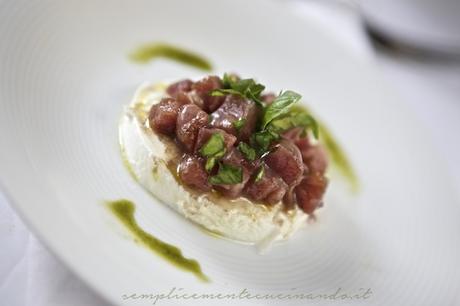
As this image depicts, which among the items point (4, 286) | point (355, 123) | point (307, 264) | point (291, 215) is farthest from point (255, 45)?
point (4, 286)

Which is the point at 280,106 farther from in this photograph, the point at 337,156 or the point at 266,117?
the point at 337,156

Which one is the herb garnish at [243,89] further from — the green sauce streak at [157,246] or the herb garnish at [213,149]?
the green sauce streak at [157,246]

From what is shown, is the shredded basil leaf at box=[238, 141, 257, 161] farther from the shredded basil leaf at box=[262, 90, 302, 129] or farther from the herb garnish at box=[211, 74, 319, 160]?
the shredded basil leaf at box=[262, 90, 302, 129]

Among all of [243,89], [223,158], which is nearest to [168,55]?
[243,89]

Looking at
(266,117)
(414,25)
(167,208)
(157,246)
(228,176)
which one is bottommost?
(157,246)

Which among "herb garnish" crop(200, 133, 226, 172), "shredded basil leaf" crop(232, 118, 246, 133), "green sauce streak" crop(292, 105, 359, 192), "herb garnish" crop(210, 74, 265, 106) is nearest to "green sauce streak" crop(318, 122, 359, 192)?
"green sauce streak" crop(292, 105, 359, 192)

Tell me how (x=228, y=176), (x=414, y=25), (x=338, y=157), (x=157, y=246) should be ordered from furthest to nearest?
(x=414, y=25), (x=338, y=157), (x=228, y=176), (x=157, y=246)
